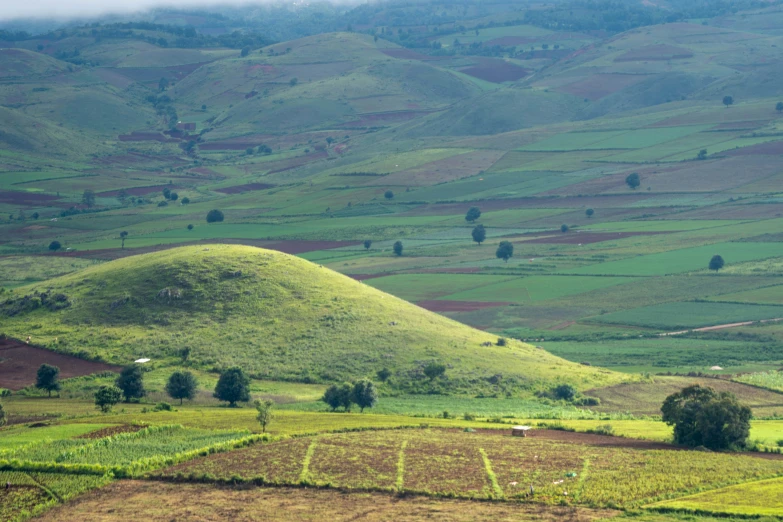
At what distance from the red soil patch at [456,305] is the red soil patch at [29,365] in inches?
1907

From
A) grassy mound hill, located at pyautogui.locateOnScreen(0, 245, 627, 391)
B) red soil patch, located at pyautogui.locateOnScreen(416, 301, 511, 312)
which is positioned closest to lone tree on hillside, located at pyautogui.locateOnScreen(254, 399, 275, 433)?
grassy mound hill, located at pyautogui.locateOnScreen(0, 245, 627, 391)

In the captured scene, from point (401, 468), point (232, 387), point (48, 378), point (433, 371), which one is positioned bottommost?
point (401, 468)

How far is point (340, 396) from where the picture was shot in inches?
3499

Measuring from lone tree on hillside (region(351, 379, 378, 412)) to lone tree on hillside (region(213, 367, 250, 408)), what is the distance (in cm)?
973

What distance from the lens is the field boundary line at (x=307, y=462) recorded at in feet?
208

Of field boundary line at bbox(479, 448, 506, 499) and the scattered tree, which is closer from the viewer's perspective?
field boundary line at bbox(479, 448, 506, 499)

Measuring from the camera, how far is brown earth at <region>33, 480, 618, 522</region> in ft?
184

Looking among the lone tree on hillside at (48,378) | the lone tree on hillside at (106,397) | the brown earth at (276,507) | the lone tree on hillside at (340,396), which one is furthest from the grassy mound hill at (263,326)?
the brown earth at (276,507)

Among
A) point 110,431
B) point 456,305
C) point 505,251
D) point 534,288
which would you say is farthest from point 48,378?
point 505,251

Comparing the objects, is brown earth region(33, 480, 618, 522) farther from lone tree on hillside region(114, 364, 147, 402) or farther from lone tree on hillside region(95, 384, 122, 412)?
lone tree on hillside region(114, 364, 147, 402)

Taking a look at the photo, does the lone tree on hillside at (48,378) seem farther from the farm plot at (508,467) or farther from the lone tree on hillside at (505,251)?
the lone tree on hillside at (505,251)

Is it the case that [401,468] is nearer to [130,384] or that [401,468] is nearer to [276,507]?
[276,507]

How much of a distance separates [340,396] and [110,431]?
71.3 feet

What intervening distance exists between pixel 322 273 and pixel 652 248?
212 ft
